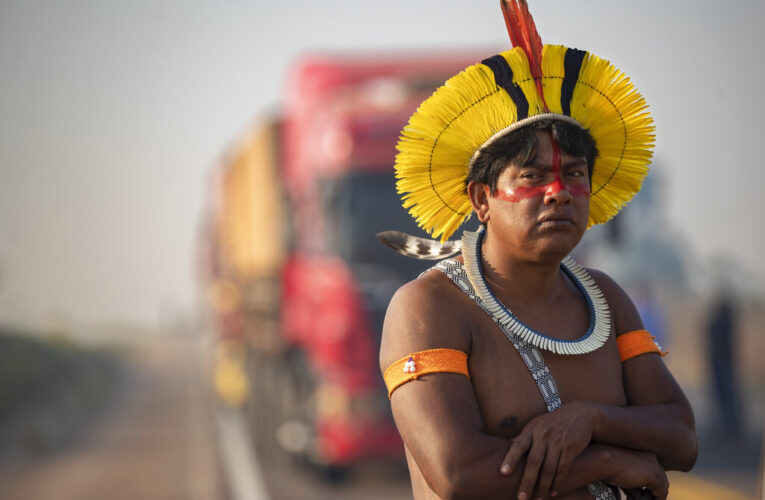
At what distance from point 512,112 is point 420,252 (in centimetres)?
51

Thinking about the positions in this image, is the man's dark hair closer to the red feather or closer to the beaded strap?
the red feather

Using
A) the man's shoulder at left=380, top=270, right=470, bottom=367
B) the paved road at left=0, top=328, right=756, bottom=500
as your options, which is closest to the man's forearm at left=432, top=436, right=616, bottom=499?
the man's shoulder at left=380, top=270, right=470, bottom=367

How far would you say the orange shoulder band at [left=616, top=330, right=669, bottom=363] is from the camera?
2.57 m

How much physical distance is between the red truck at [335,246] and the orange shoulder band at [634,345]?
6.16 m

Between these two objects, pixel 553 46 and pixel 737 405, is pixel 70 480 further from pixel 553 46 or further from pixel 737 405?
pixel 553 46

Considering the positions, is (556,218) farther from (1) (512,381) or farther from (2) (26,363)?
(2) (26,363)

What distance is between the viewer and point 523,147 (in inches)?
95.6

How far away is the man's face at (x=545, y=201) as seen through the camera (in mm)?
2385

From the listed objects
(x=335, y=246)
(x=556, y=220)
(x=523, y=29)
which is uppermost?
(x=523, y=29)

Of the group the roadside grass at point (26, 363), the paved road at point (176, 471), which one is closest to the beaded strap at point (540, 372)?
the paved road at point (176, 471)

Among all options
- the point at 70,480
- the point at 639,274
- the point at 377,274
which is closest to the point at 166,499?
the point at 70,480

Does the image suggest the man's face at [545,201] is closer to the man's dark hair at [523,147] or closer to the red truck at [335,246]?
the man's dark hair at [523,147]

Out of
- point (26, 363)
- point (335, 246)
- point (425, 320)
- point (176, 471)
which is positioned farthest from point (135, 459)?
point (425, 320)

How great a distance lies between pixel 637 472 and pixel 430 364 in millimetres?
542
